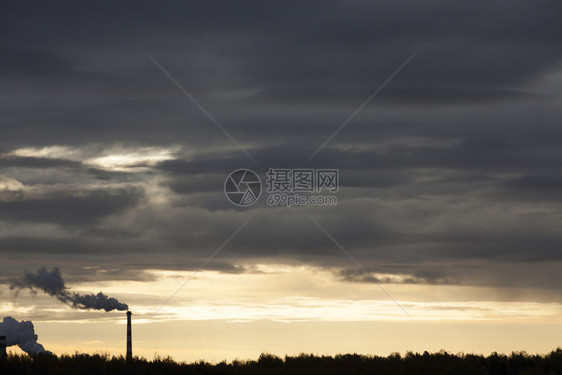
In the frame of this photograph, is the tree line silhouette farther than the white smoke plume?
No

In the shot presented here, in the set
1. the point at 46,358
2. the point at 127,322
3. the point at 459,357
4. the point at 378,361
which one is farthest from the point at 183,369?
the point at 127,322

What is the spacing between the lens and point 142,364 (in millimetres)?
32688

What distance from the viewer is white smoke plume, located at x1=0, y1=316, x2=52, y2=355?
176 ft

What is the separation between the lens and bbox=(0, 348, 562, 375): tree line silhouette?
1251 inches

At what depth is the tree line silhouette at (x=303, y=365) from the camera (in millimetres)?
31766

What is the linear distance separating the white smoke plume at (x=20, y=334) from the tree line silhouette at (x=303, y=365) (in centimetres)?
1936

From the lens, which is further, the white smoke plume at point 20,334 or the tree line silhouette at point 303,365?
the white smoke plume at point 20,334

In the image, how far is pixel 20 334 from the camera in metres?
53.8

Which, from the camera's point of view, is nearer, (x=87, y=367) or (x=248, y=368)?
(x=87, y=367)

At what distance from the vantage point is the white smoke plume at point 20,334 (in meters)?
53.6

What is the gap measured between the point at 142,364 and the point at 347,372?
819 cm

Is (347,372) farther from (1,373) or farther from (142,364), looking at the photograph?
(1,373)

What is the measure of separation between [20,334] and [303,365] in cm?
2525

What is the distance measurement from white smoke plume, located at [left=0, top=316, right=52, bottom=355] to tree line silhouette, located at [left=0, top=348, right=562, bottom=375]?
1936cm
